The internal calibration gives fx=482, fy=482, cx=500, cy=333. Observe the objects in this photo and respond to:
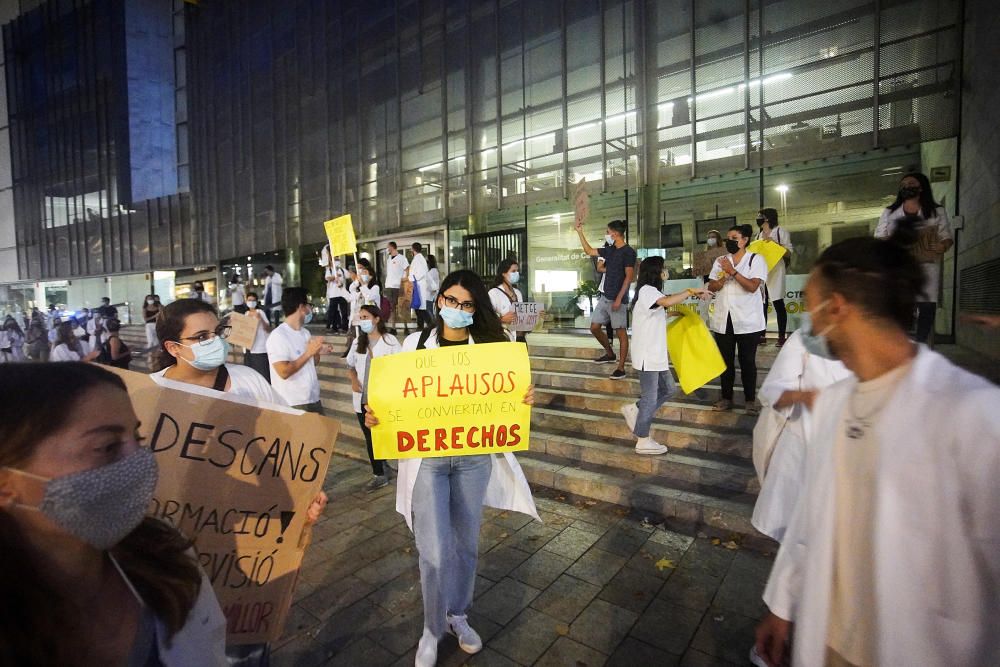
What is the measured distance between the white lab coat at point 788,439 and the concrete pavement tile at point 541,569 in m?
1.58

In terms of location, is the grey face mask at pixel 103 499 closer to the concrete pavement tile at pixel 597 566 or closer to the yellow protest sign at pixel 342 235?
the concrete pavement tile at pixel 597 566

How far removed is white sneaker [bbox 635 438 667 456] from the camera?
521 centimetres

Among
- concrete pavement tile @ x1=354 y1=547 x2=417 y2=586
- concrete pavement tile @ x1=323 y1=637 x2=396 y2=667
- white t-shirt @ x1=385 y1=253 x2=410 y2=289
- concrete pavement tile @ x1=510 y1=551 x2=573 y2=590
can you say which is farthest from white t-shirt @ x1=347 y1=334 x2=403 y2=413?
white t-shirt @ x1=385 y1=253 x2=410 y2=289

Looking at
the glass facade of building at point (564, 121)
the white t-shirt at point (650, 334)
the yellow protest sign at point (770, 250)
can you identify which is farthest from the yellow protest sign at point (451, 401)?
the glass facade of building at point (564, 121)

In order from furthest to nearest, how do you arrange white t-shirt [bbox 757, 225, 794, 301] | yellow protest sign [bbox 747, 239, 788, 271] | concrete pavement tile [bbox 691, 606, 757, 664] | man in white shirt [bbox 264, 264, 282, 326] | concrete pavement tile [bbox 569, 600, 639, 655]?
man in white shirt [bbox 264, 264, 282, 326] < white t-shirt [bbox 757, 225, 794, 301] < yellow protest sign [bbox 747, 239, 788, 271] < concrete pavement tile [bbox 569, 600, 639, 655] < concrete pavement tile [bbox 691, 606, 757, 664]

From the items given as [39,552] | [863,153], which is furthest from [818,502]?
[863,153]

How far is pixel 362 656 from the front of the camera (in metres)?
2.84

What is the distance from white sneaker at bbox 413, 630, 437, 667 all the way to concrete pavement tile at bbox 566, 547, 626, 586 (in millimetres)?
1298

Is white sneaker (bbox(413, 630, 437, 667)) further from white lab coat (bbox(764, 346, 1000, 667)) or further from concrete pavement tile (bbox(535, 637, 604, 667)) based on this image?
white lab coat (bbox(764, 346, 1000, 667))

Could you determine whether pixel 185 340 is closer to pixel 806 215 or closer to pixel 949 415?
pixel 949 415

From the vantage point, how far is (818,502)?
1.44 m

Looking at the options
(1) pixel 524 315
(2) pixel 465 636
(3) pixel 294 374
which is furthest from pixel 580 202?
(2) pixel 465 636

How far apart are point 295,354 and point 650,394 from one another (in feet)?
11.9

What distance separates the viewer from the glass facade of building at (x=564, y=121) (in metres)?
8.79
